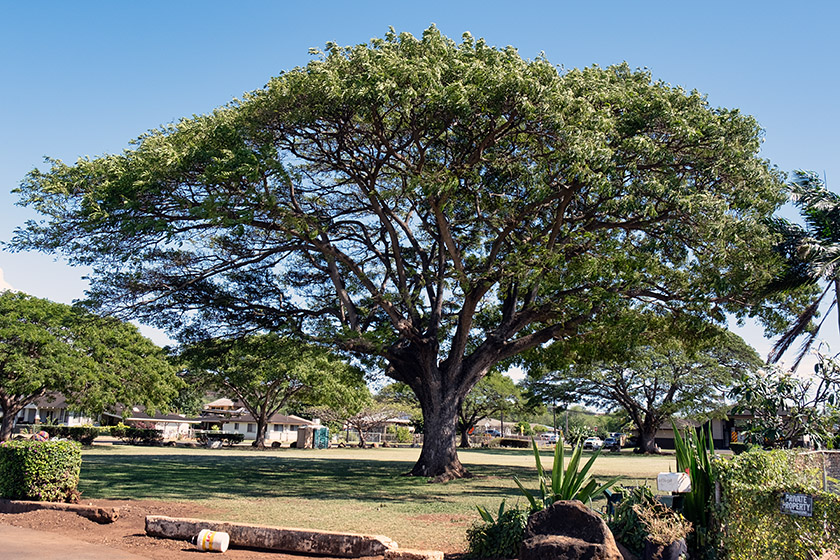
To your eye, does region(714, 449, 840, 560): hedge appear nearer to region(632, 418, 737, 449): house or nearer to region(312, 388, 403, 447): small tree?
region(312, 388, 403, 447): small tree

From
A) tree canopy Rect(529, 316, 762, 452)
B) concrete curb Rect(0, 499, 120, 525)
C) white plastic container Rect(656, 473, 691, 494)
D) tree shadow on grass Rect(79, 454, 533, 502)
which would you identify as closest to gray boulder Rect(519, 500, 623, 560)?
white plastic container Rect(656, 473, 691, 494)

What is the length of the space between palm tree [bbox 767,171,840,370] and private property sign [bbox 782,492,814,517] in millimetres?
10534

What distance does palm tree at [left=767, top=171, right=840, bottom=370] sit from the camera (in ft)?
52.2

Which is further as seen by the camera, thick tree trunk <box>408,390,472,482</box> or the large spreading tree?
thick tree trunk <box>408,390,472,482</box>

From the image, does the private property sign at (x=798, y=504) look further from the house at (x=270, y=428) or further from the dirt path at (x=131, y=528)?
the house at (x=270, y=428)

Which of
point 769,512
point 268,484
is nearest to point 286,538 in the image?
point 769,512

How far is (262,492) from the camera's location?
14.8 metres

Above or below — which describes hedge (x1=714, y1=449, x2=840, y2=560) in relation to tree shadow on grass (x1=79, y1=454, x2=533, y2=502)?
above

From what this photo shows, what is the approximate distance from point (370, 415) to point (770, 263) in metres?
46.5

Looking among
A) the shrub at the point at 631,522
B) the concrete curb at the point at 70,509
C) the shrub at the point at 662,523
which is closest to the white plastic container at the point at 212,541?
the concrete curb at the point at 70,509

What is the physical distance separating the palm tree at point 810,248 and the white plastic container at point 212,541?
1321cm

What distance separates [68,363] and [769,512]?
95.7 ft

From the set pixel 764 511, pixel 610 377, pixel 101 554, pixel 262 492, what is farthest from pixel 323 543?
pixel 610 377

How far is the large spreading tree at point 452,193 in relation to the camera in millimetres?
14234
